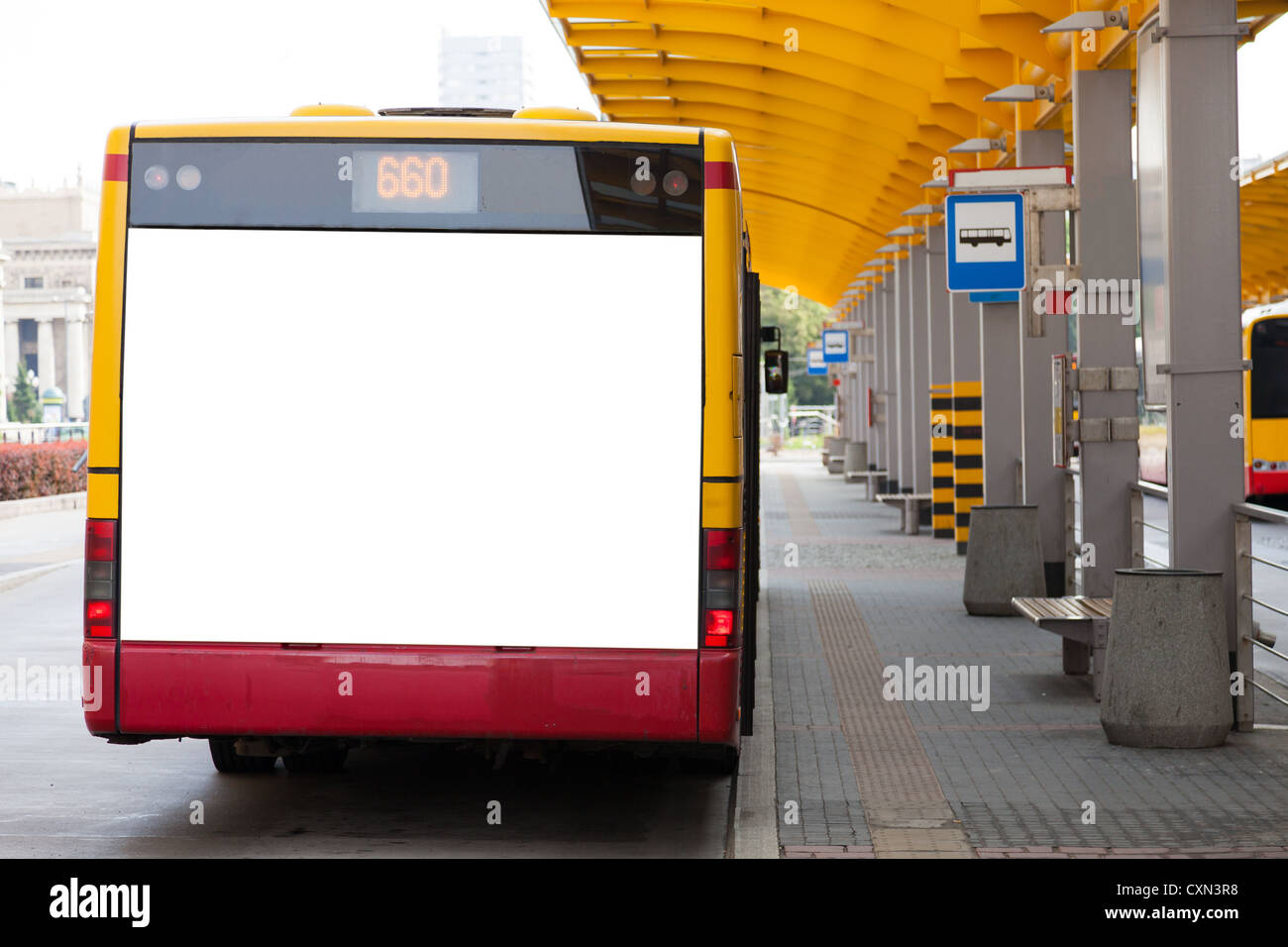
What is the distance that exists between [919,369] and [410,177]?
732 inches

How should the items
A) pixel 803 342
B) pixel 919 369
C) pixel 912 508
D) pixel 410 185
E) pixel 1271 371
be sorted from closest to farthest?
pixel 410 185, pixel 912 508, pixel 919 369, pixel 1271 371, pixel 803 342

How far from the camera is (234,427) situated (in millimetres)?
6512

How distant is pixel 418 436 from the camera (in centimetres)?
648

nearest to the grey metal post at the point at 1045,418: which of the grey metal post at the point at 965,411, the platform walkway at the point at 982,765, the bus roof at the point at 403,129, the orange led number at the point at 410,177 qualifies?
the platform walkway at the point at 982,765

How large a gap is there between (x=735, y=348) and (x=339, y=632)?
1756 millimetres

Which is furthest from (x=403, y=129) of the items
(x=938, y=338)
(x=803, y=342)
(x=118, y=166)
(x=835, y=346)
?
(x=803, y=342)

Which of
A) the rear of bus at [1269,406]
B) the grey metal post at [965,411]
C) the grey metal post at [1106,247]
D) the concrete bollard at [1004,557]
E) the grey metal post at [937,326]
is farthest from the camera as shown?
the rear of bus at [1269,406]

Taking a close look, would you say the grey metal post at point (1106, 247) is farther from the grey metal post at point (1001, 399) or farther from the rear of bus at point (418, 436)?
the rear of bus at point (418, 436)

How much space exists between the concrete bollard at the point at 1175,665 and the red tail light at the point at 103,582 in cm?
484

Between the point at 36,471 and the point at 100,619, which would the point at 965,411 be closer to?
the point at 100,619

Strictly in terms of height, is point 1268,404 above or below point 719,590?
above

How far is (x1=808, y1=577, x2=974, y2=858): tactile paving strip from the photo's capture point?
6879mm

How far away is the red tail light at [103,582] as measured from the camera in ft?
21.4
